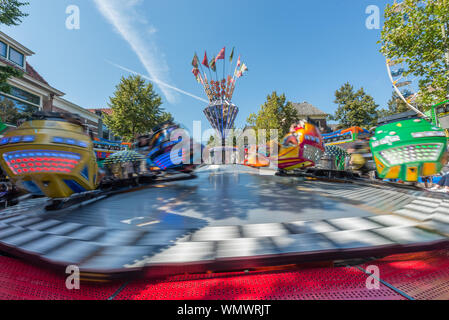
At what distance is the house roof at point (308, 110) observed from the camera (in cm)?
4008

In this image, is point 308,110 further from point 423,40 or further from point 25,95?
point 25,95

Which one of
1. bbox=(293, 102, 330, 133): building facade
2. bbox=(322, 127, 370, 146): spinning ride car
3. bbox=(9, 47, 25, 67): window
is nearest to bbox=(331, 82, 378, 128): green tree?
bbox=(293, 102, 330, 133): building facade

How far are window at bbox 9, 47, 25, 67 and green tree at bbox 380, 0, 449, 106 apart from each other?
81.5 feet

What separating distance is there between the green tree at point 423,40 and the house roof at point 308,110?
32.4m

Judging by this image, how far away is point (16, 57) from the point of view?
Result: 1305cm

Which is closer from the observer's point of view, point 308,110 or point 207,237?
point 207,237

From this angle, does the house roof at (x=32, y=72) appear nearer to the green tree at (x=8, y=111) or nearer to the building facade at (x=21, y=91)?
the building facade at (x=21, y=91)

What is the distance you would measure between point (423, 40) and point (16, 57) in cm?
2665

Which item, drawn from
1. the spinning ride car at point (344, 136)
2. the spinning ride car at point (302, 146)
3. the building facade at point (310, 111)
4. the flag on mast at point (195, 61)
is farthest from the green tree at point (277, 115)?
the building facade at point (310, 111)

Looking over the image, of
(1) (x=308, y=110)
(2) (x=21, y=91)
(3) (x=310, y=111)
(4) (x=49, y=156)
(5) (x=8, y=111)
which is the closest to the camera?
(4) (x=49, y=156)

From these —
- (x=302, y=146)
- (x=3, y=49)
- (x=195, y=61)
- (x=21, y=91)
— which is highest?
(x=195, y=61)

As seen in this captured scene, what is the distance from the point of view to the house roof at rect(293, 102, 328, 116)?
131ft

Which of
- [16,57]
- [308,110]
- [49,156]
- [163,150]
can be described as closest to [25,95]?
[16,57]
